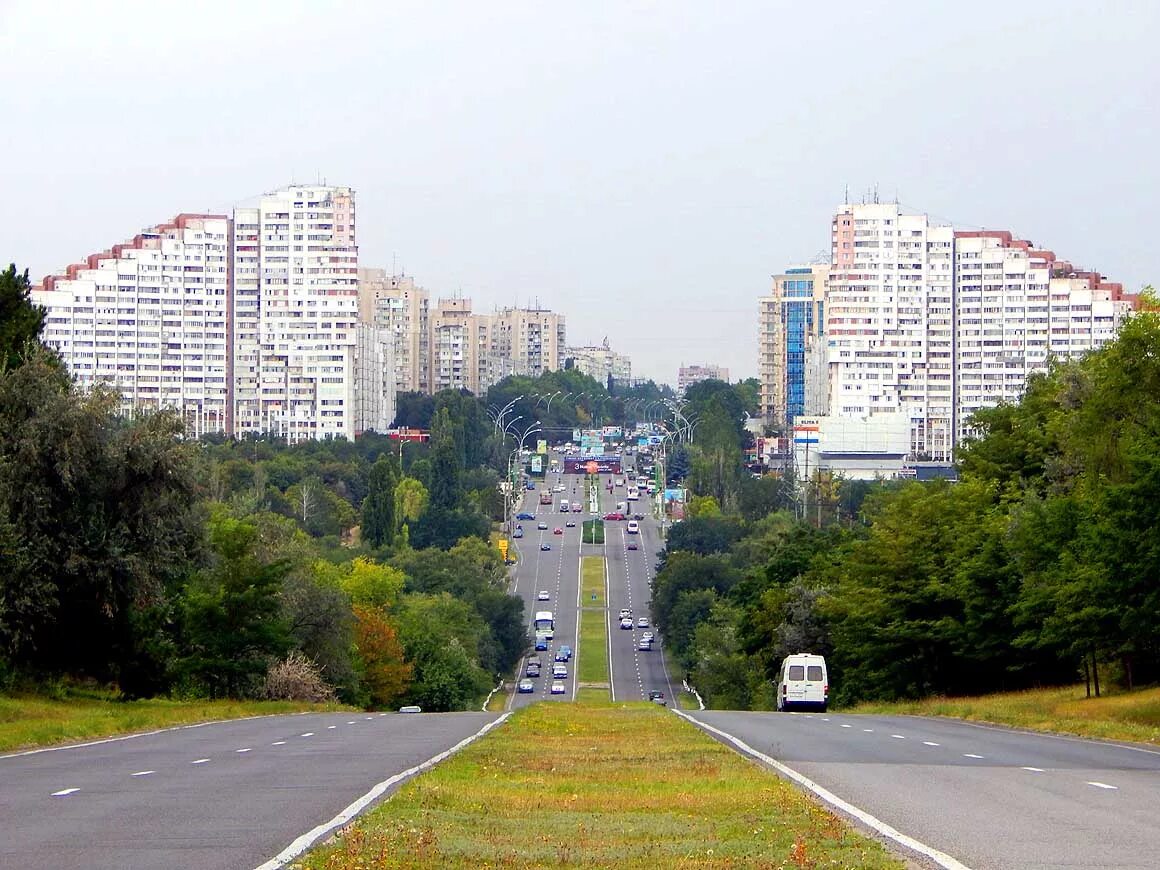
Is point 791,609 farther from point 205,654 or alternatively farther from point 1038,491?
point 205,654

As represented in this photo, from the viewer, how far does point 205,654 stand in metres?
56.3

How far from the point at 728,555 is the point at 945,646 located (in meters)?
93.0

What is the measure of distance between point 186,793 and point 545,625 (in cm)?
12020

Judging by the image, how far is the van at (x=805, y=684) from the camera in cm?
5838

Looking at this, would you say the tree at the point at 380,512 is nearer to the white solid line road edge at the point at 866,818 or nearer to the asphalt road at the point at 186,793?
the asphalt road at the point at 186,793

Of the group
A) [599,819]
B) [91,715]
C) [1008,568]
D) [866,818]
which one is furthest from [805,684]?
[599,819]

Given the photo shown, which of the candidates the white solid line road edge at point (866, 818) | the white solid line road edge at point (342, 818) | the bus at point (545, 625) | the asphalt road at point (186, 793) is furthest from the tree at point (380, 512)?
the white solid line road edge at point (342, 818)

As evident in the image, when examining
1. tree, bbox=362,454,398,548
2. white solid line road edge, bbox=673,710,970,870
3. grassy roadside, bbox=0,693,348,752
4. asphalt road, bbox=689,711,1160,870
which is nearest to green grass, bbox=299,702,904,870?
white solid line road edge, bbox=673,710,970,870

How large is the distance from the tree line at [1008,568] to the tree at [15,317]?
96.7 feet

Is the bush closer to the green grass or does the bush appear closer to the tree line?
the tree line

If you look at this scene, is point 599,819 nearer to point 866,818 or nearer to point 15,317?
point 866,818

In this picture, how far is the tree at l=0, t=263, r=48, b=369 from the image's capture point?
5076 centimetres

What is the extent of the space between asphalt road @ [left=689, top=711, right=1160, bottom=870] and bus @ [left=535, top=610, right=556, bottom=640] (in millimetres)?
102089

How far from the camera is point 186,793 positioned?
18953 mm
